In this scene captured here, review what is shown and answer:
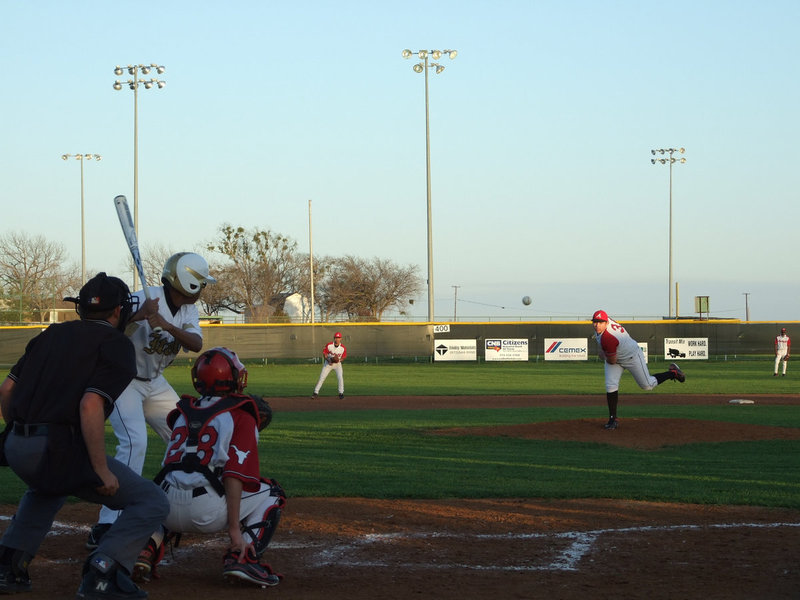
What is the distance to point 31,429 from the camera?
14.4 feet

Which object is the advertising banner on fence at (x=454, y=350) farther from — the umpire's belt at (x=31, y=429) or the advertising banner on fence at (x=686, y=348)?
the umpire's belt at (x=31, y=429)

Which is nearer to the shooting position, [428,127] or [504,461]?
[504,461]

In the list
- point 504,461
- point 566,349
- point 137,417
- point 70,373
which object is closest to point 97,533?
point 137,417

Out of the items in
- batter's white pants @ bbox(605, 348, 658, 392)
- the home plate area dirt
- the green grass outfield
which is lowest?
the green grass outfield

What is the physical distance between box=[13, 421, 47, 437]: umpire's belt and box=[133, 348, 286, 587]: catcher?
2.68 ft

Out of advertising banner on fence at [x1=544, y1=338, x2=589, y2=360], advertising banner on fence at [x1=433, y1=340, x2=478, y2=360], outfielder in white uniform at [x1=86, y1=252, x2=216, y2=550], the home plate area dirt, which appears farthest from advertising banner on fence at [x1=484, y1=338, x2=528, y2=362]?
outfielder in white uniform at [x1=86, y1=252, x2=216, y2=550]

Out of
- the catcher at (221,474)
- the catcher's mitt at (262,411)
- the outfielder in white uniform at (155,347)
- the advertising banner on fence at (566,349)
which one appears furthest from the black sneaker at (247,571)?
the advertising banner on fence at (566,349)

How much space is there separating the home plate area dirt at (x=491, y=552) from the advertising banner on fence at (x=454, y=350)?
32387 millimetres

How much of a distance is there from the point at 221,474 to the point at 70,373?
1002mm

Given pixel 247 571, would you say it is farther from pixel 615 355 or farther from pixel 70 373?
pixel 615 355

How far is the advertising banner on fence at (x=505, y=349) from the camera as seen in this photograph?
41062mm

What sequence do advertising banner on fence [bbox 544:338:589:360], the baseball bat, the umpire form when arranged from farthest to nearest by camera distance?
advertising banner on fence [bbox 544:338:589:360], the baseball bat, the umpire

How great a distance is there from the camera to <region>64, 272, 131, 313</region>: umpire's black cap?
4.60 meters

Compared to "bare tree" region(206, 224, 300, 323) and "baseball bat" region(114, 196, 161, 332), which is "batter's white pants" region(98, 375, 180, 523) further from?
"bare tree" region(206, 224, 300, 323)
